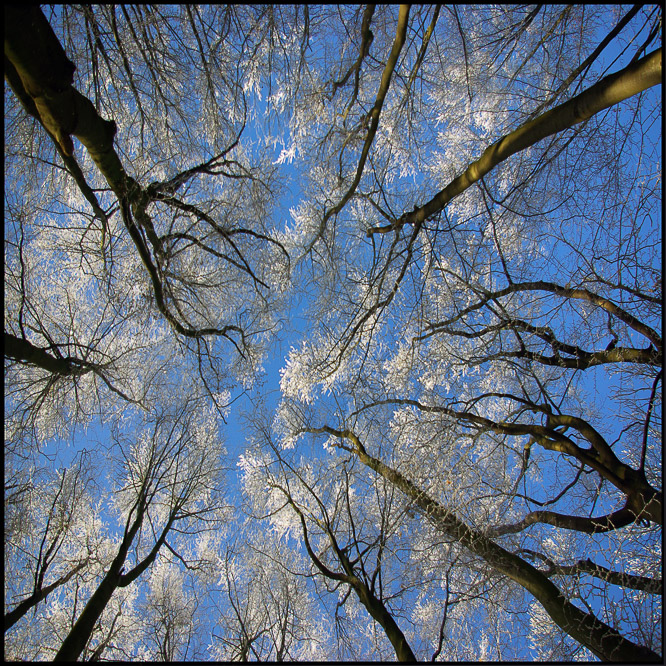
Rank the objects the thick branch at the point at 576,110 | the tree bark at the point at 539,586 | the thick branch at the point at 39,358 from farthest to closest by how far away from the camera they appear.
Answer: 1. the thick branch at the point at 39,358
2. the tree bark at the point at 539,586
3. the thick branch at the point at 576,110

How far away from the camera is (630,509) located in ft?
10.9

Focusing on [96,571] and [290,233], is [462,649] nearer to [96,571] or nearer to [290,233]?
[96,571]

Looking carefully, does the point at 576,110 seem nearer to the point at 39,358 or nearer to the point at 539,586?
the point at 539,586

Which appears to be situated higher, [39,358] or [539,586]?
[39,358]

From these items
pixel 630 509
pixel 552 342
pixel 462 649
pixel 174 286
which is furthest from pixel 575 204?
pixel 462 649

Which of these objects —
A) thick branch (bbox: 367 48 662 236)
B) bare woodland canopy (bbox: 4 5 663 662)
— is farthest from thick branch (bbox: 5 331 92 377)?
thick branch (bbox: 367 48 662 236)

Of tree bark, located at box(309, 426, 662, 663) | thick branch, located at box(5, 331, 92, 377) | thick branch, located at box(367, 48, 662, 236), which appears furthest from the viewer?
thick branch, located at box(5, 331, 92, 377)

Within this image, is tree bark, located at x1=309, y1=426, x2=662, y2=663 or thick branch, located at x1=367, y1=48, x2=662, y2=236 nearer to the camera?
thick branch, located at x1=367, y1=48, x2=662, y2=236

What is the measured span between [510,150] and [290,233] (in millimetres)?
3832

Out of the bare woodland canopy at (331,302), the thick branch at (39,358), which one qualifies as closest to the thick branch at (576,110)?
the bare woodland canopy at (331,302)

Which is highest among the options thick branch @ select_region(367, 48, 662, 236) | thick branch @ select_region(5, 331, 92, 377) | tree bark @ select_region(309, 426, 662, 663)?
thick branch @ select_region(367, 48, 662, 236)

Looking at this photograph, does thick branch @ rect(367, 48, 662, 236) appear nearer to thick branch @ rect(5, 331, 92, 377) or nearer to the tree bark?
the tree bark

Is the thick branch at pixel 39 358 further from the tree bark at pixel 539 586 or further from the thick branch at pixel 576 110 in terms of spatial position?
the thick branch at pixel 576 110

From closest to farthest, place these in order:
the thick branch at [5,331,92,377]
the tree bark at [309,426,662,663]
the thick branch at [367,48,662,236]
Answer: the thick branch at [367,48,662,236], the tree bark at [309,426,662,663], the thick branch at [5,331,92,377]
